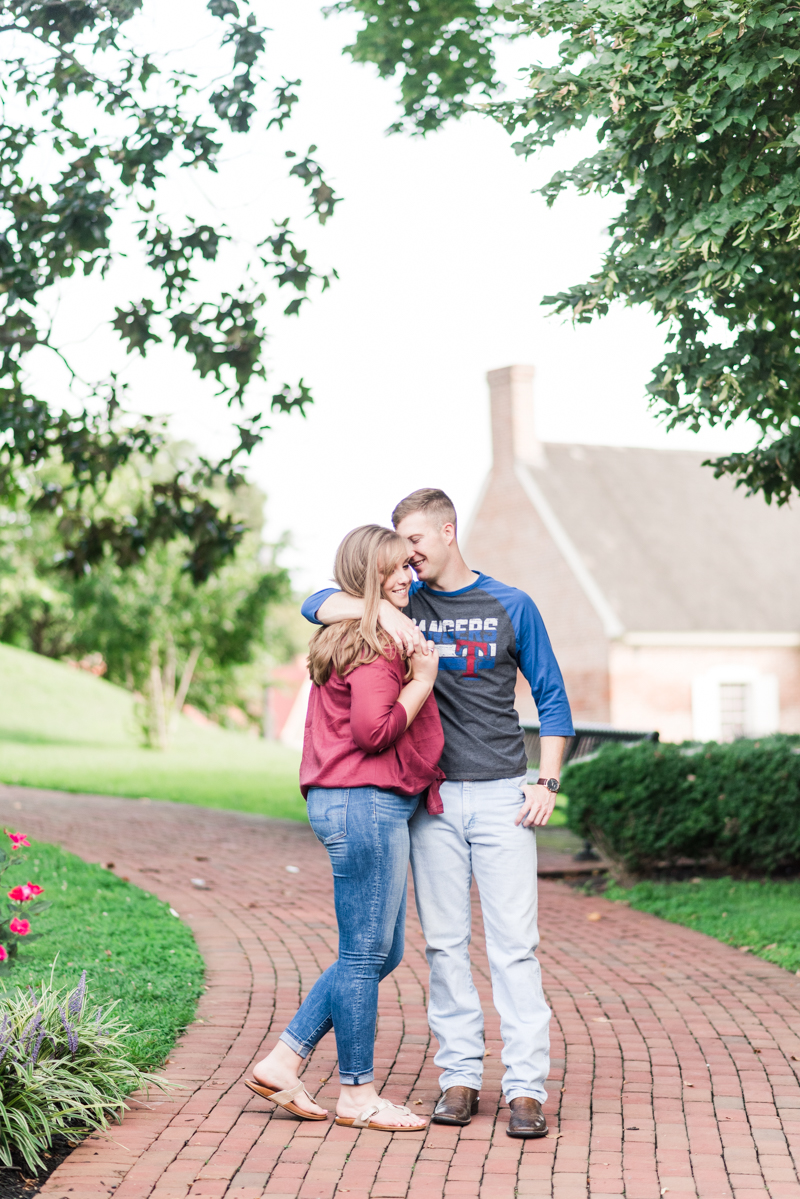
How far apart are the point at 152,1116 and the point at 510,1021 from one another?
1291 mm

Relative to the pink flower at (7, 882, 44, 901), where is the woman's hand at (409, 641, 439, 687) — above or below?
above

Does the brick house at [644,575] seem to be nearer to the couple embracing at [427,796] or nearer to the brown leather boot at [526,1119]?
the couple embracing at [427,796]

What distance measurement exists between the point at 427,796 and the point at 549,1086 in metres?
1.36

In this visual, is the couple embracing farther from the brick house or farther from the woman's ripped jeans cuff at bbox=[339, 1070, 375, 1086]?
the brick house

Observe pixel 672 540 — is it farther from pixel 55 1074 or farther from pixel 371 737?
pixel 55 1074

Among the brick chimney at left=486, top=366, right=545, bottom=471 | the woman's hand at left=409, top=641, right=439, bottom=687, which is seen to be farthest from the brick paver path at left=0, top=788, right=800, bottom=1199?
the brick chimney at left=486, top=366, right=545, bottom=471

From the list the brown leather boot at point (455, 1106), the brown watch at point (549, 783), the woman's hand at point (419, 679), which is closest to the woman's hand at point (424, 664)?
the woman's hand at point (419, 679)

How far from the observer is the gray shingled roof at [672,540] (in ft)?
84.9

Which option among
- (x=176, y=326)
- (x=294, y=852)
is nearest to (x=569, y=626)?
(x=294, y=852)

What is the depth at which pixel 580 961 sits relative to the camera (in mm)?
6973

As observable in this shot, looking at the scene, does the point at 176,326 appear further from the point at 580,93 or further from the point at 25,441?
the point at 580,93

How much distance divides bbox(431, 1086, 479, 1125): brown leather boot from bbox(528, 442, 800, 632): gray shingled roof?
21105 mm

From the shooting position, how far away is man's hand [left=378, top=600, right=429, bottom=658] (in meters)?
4.01

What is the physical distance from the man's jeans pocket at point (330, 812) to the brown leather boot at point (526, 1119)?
109 cm
